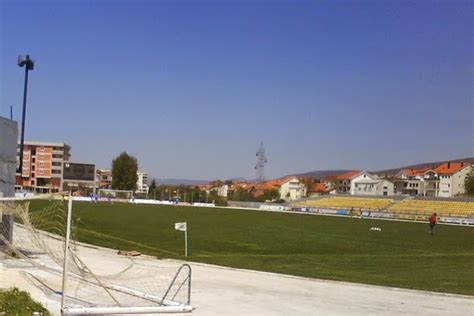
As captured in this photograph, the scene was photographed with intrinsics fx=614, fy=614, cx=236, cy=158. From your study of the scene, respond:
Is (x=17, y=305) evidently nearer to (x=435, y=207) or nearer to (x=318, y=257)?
(x=318, y=257)

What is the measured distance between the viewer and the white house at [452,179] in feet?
575

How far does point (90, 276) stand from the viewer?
12234 mm

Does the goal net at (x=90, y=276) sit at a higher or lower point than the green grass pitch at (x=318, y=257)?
higher

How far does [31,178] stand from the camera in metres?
147

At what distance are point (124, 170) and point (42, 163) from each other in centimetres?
2532

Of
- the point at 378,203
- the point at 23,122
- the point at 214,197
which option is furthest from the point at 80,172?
the point at 23,122

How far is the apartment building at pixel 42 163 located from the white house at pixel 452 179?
349ft

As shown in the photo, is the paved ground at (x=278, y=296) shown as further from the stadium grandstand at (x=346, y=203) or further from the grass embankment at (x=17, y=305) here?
the stadium grandstand at (x=346, y=203)

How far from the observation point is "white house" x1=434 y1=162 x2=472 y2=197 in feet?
575

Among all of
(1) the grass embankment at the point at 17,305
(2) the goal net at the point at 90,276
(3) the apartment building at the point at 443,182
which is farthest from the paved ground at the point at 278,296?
(3) the apartment building at the point at 443,182

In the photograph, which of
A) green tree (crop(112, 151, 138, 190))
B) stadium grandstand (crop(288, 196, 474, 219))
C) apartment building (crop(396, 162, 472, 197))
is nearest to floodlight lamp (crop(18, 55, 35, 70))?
stadium grandstand (crop(288, 196, 474, 219))

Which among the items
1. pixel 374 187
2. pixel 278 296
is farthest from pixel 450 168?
pixel 278 296

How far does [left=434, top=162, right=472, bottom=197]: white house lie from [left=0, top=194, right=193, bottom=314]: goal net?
555ft

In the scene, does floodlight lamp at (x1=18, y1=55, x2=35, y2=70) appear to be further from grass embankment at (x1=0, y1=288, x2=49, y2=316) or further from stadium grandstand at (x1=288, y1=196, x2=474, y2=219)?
stadium grandstand at (x1=288, y1=196, x2=474, y2=219)
